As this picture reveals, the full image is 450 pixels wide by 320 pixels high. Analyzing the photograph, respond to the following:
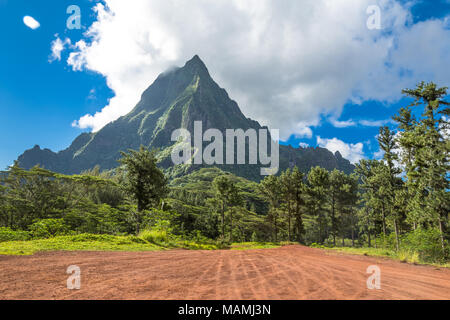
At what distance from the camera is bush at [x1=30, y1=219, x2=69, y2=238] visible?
12352 millimetres

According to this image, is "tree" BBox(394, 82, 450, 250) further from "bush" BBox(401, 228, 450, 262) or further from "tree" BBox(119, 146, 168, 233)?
"tree" BBox(119, 146, 168, 233)

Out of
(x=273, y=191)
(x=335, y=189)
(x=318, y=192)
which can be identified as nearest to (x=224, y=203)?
(x=273, y=191)

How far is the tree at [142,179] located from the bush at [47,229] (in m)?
6.57

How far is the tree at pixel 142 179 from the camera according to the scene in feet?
67.2

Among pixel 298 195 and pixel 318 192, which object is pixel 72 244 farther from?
pixel 318 192

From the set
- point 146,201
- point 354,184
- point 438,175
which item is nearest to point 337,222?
point 354,184

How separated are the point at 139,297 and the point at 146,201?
18.8 meters

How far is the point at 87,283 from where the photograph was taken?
420 cm

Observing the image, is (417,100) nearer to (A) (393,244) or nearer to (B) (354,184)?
(A) (393,244)

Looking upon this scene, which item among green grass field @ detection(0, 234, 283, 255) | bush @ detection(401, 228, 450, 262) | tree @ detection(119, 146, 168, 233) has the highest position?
tree @ detection(119, 146, 168, 233)

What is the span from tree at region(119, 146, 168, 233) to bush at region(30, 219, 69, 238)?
6.57 meters

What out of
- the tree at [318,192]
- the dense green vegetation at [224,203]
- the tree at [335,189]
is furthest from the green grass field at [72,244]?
the tree at [335,189]

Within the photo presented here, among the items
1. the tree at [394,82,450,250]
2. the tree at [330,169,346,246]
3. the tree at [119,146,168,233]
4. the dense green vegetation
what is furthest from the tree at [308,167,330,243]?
the tree at [119,146,168,233]

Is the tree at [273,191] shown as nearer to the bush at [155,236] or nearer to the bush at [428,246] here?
the bush at [428,246]
